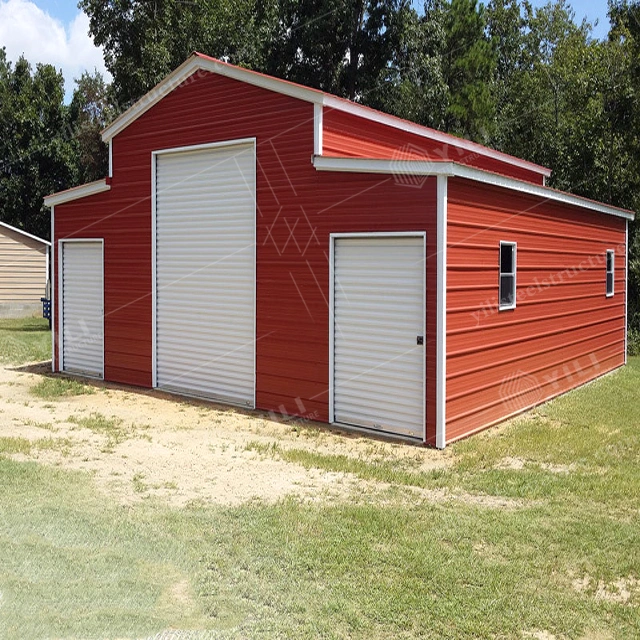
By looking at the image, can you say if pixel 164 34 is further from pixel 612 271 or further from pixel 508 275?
pixel 508 275

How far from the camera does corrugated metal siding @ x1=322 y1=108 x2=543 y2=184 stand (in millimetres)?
10545

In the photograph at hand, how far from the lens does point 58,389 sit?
12.6 metres

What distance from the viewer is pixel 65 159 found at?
1596 inches

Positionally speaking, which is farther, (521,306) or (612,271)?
(612,271)

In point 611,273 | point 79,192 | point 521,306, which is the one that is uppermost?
point 79,192

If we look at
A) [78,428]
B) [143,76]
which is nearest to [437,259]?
[78,428]

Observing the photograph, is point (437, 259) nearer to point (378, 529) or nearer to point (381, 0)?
point (378, 529)

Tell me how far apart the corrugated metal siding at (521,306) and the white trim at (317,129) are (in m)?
2.08

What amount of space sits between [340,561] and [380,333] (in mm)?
4734

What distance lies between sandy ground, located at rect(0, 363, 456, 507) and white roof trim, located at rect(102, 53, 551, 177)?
14.6 feet

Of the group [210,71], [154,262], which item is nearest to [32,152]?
[154,262]

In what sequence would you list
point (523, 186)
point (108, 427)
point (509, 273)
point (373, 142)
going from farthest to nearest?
1. point (373, 142)
2. point (509, 273)
3. point (523, 186)
4. point (108, 427)

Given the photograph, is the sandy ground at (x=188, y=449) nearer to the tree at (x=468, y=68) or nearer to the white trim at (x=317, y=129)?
the white trim at (x=317, y=129)

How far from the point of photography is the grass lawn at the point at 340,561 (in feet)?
14.0
